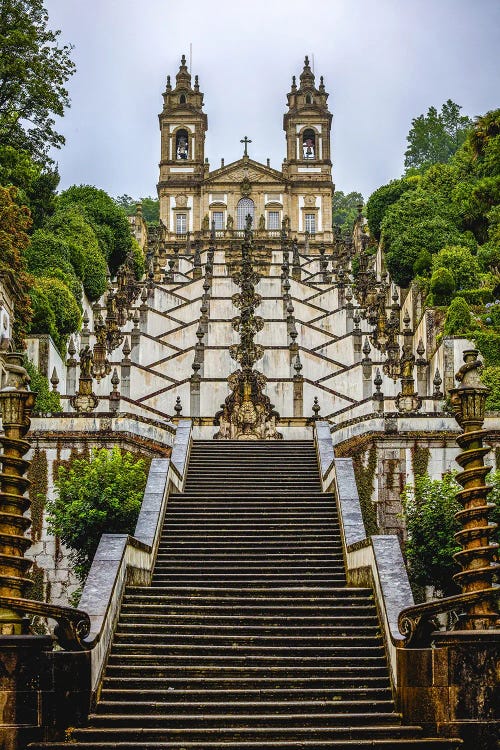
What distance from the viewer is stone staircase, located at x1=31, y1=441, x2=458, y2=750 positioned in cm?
1224

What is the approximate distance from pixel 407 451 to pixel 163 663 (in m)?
10.8

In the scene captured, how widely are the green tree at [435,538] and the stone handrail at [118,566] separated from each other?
446 centimetres

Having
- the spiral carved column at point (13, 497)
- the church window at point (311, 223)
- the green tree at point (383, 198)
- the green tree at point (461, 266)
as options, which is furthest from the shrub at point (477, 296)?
the church window at point (311, 223)

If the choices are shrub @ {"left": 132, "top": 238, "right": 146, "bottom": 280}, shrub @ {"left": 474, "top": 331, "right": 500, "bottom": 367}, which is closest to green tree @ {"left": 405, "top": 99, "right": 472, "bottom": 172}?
shrub @ {"left": 132, "top": 238, "right": 146, "bottom": 280}

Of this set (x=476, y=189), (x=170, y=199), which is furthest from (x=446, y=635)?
(x=170, y=199)

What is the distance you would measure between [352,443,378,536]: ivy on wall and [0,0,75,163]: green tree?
22.8 metres

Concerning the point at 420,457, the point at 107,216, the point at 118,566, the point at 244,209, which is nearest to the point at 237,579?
the point at 118,566

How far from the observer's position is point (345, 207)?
108438mm

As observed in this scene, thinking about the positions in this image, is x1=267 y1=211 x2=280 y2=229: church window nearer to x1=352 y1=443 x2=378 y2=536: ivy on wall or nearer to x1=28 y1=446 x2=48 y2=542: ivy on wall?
x1=352 y1=443 x2=378 y2=536: ivy on wall

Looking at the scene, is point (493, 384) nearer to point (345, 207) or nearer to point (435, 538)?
point (435, 538)

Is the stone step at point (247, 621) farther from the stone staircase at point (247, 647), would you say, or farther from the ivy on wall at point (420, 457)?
the ivy on wall at point (420, 457)

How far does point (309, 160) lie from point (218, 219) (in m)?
8.19

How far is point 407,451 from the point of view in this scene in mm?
23406

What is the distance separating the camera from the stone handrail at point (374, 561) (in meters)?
13.6
